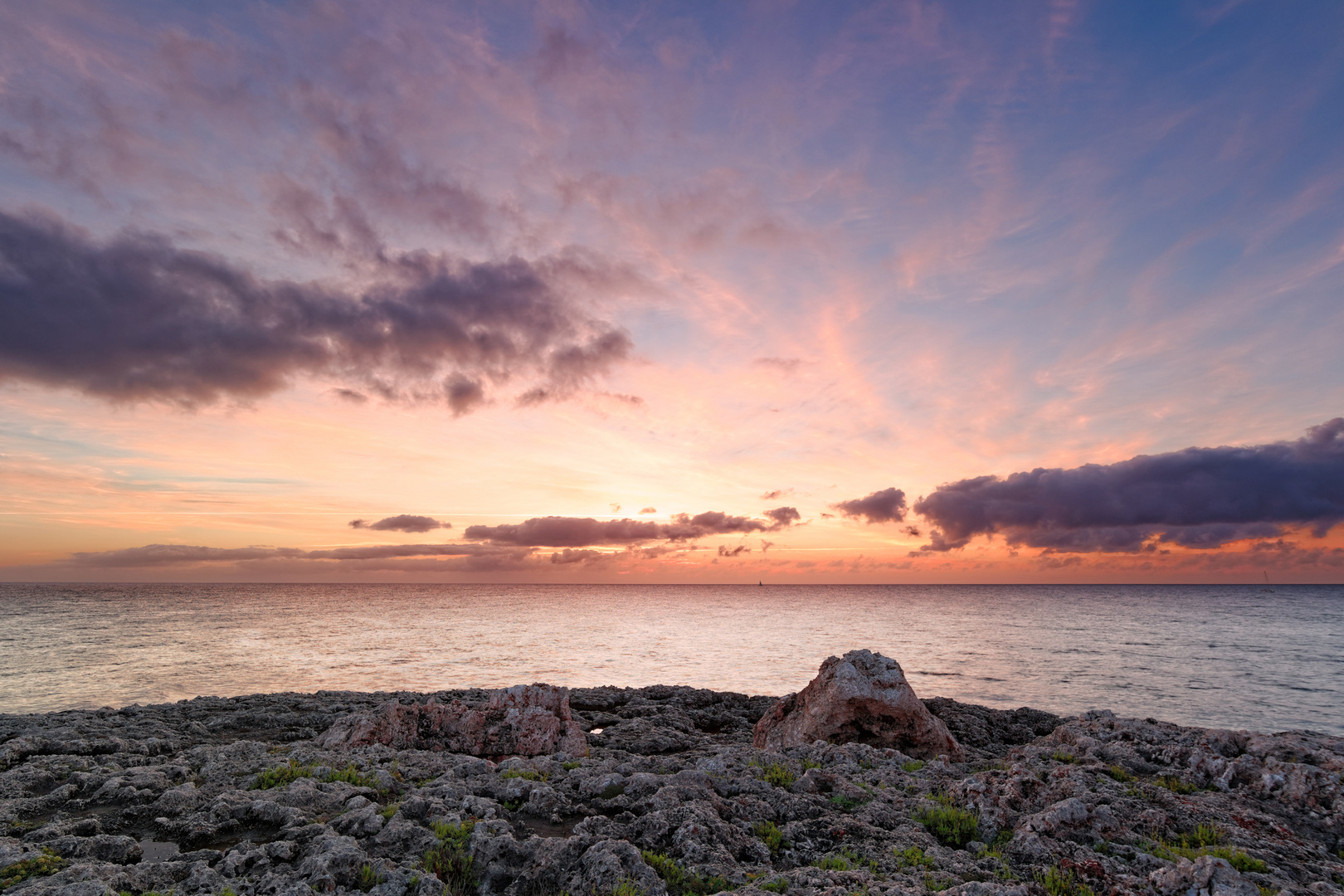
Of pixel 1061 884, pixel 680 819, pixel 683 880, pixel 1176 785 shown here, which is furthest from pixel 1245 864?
pixel 680 819

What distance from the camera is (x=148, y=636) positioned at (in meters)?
68.8

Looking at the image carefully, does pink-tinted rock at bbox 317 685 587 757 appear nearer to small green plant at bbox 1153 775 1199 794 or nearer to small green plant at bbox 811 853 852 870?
small green plant at bbox 811 853 852 870

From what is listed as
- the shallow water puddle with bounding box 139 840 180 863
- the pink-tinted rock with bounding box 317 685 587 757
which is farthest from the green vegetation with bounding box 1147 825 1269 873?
the shallow water puddle with bounding box 139 840 180 863

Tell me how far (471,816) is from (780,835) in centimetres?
537

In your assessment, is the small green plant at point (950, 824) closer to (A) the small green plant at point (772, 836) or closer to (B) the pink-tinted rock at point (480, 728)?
(A) the small green plant at point (772, 836)

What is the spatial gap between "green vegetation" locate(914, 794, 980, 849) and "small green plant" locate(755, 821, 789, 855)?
266 cm

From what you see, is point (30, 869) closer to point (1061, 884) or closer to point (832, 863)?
point (832, 863)

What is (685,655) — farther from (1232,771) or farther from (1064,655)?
(1232,771)

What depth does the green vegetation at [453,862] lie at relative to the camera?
8.46 meters

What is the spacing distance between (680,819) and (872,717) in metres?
11.2

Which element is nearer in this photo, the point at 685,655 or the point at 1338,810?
the point at 1338,810

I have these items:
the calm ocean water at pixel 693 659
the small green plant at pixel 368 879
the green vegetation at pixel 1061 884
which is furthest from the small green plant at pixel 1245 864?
the calm ocean water at pixel 693 659

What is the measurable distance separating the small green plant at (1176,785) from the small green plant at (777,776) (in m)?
7.17

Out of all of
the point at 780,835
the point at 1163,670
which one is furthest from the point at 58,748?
the point at 1163,670
